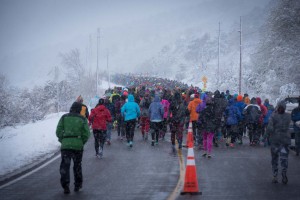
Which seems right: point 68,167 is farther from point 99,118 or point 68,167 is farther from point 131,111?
point 131,111

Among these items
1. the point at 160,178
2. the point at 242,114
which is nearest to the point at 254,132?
the point at 242,114

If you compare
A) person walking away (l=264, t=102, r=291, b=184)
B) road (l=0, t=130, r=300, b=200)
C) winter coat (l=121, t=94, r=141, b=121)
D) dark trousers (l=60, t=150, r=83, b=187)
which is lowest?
road (l=0, t=130, r=300, b=200)

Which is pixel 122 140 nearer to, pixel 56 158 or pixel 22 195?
pixel 56 158

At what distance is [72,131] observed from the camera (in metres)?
9.84

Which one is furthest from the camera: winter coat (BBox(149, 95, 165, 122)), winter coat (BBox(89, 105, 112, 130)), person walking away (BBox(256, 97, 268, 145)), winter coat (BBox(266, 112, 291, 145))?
person walking away (BBox(256, 97, 268, 145))

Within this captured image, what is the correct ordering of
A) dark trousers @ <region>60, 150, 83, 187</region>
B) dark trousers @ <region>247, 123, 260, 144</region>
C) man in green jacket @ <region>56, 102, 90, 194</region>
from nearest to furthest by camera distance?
1. dark trousers @ <region>60, 150, 83, 187</region>
2. man in green jacket @ <region>56, 102, 90, 194</region>
3. dark trousers @ <region>247, 123, 260, 144</region>

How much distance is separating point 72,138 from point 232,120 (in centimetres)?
1011

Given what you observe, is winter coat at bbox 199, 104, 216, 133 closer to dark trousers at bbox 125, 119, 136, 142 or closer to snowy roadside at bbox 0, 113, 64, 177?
dark trousers at bbox 125, 119, 136, 142

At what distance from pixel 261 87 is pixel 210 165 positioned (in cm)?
4001

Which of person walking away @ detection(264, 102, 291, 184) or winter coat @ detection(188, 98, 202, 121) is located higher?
winter coat @ detection(188, 98, 202, 121)

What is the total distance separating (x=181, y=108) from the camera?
1778 cm

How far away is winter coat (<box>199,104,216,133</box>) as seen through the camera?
50.5 feet

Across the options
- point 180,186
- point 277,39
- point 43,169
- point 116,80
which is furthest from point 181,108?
point 116,80

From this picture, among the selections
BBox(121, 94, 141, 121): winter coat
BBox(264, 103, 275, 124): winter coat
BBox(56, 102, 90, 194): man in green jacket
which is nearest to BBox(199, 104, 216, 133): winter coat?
BBox(121, 94, 141, 121): winter coat
